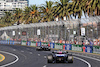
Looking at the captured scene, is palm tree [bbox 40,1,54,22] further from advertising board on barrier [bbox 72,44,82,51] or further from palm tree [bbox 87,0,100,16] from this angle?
advertising board on barrier [bbox 72,44,82,51]

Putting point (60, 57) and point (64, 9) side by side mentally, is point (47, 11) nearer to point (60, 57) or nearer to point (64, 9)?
point (64, 9)

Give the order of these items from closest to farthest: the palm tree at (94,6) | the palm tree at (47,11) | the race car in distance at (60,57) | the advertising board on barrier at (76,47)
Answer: the race car in distance at (60,57), the advertising board on barrier at (76,47), the palm tree at (94,6), the palm tree at (47,11)

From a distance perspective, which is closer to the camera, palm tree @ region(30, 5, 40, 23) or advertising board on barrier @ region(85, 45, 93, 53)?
advertising board on barrier @ region(85, 45, 93, 53)

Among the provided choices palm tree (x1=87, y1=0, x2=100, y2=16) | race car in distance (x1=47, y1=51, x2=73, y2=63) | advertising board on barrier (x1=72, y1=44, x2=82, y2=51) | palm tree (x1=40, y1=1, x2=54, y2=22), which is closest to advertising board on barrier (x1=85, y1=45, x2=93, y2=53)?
advertising board on barrier (x1=72, y1=44, x2=82, y2=51)

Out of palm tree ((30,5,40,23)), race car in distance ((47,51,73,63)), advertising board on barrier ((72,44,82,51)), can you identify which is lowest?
advertising board on barrier ((72,44,82,51))

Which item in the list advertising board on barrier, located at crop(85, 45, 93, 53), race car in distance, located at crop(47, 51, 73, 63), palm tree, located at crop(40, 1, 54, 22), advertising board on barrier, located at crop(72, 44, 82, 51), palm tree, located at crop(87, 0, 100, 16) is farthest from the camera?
palm tree, located at crop(40, 1, 54, 22)

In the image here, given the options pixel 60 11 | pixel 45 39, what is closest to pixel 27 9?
pixel 60 11

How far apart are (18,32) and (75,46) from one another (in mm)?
34535

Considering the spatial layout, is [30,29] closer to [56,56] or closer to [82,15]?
[82,15]

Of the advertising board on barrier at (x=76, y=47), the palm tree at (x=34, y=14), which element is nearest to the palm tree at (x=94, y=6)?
the advertising board on barrier at (x=76, y=47)

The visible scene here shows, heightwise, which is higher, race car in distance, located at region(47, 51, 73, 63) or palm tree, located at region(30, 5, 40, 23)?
palm tree, located at region(30, 5, 40, 23)

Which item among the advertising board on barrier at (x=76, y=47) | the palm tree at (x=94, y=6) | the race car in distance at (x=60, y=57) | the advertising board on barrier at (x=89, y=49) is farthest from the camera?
the palm tree at (x=94, y=6)

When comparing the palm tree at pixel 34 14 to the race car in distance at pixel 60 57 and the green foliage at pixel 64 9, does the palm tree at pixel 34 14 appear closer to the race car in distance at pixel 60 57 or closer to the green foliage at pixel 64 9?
the green foliage at pixel 64 9

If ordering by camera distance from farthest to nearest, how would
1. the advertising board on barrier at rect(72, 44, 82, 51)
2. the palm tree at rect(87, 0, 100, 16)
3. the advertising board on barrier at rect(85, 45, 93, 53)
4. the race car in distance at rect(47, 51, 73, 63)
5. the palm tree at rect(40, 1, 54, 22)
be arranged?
the palm tree at rect(40, 1, 54, 22)
the palm tree at rect(87, 0, 100, 16)
the advertising board on barrier at rect(72, 44, 82, 51)
the advertising board on barrier at rect(85, 45, 93, 53)
the race car in distance at rect(47, 51, 73, 63)
